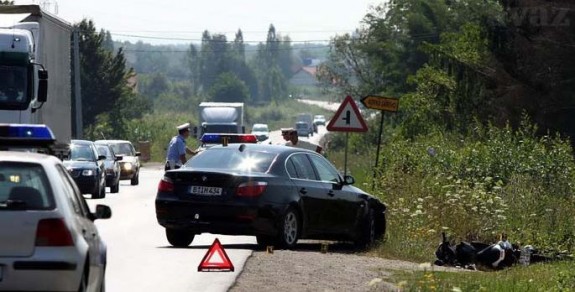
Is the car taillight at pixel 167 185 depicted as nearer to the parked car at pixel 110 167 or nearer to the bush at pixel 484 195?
the bush at pixel 484 195

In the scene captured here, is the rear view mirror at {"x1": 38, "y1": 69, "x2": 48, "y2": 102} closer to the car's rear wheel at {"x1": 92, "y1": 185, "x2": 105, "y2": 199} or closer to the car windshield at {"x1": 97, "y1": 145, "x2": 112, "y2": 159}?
the car's rear wheel at {"x1": 92, "y1": 185, "x2": 105, "y2": 199}

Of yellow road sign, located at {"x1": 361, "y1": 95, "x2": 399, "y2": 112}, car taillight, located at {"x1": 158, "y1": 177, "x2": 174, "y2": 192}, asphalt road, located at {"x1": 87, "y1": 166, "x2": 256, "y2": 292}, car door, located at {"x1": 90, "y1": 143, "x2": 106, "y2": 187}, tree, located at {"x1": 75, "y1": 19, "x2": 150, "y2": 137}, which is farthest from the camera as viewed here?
tree, located at {"x1": 75, "y1": 19, "x2": 150, "y2": 137}

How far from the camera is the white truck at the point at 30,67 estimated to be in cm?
2602

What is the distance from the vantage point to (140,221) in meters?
26.5

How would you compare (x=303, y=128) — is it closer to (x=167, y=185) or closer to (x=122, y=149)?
(x=122, y=149)

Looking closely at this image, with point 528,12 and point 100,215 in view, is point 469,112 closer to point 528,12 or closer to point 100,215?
point 528,12

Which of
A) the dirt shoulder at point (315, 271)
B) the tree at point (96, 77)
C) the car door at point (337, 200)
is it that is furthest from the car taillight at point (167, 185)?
the tree at point (96, 77)

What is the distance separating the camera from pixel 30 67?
26.4m

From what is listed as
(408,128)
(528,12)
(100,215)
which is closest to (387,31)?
(408,128)

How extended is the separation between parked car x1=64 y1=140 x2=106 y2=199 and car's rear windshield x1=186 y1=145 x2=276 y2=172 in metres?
14.9

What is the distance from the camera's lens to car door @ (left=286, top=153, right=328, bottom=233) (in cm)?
1980

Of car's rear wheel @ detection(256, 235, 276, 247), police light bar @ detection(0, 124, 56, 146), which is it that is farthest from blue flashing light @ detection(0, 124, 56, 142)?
car's rear wheel @ detection(256, 235, 276, 247)

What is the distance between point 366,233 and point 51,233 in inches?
448

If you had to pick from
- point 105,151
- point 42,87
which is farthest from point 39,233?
point 105,151
